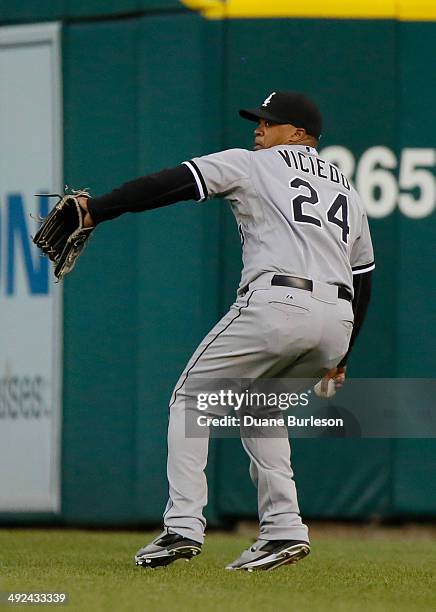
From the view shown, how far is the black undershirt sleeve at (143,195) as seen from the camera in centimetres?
463

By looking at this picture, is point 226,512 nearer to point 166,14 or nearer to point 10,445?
point 10,445

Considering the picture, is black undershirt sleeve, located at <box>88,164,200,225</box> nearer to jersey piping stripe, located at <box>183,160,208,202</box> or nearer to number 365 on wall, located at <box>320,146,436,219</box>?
jersey piping stripe, located at <box>183,160,208,202</box>

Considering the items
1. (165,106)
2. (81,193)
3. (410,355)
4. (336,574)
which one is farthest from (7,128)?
(336,574)

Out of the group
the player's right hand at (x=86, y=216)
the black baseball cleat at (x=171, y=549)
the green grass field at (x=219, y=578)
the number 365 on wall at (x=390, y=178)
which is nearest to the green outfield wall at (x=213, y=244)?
the number 365 on wall at (x=390, y=178)

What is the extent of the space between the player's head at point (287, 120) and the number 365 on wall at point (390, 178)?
207 centimetres

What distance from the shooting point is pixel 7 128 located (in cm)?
765

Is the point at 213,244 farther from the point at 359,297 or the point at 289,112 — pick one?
the point at 289,112

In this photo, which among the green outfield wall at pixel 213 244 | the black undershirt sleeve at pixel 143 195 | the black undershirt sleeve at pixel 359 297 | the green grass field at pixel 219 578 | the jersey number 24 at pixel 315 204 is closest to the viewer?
the green grass field at pixel 219 578

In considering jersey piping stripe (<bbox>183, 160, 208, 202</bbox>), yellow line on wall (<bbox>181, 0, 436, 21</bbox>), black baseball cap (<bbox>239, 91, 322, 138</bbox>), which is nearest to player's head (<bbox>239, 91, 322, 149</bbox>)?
black baseball cap (<bbox>239, 91, 322, 138</bbox>)

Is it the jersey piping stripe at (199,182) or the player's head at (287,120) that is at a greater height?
→ the player's head at (287,120)

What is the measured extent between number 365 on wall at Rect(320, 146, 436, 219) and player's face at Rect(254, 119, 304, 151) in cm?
206

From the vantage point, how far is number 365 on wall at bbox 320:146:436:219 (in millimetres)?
7094

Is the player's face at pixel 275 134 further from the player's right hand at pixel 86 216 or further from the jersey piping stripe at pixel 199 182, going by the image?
the player's right hand at pixel 86 216

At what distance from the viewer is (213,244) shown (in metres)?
7.12
